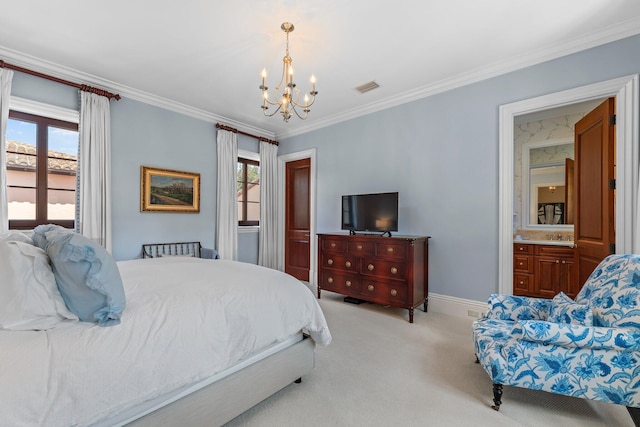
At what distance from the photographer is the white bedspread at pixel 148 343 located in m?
1.01

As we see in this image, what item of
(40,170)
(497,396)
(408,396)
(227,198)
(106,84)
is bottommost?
(408,396)

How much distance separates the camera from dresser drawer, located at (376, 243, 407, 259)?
3402 millimetres

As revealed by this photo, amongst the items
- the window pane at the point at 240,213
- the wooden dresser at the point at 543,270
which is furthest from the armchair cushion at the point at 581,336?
the window pane at the point at 240,213

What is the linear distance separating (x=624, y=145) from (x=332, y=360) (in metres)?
3.21

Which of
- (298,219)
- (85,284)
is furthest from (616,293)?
(298,219)

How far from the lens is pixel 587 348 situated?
162 cm

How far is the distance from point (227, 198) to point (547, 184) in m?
5.29

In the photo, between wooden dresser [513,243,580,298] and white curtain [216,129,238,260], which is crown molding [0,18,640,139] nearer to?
white curtain [216,129,238,260]

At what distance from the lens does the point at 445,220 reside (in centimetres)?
362

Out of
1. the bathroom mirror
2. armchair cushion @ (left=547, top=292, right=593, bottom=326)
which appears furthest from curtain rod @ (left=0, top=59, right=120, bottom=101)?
the bathroom mirror

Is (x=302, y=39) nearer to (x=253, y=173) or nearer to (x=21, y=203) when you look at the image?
(x=253, y=173)

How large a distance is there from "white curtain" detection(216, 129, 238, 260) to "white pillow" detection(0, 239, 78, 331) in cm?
333

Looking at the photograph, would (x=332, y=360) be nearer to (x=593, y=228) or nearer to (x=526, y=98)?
(x=593, y=228)

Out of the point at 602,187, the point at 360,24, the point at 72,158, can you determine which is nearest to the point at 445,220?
the point at 602,187
